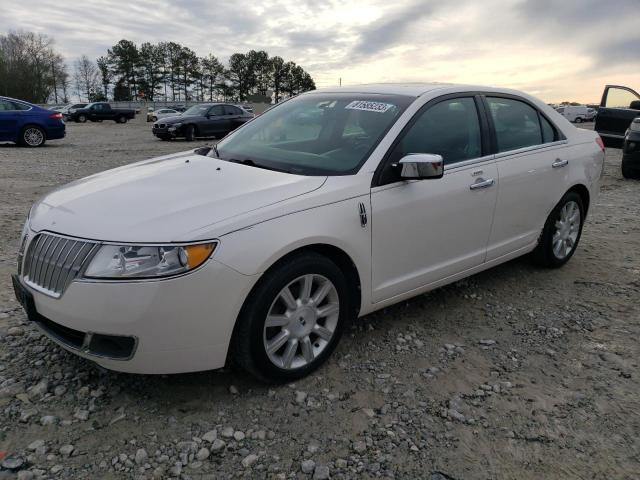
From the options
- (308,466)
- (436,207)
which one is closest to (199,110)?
(436,207)

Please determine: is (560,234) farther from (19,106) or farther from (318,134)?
(19,106)

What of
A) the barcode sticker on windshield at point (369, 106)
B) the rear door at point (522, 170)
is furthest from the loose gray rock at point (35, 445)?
the rear door at point (522, 170)

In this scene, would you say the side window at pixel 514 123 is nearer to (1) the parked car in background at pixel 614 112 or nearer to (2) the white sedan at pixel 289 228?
(2) the white sedan at pixel 289 228

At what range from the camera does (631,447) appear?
95.8 inches

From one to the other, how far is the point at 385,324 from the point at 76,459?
6.82ft

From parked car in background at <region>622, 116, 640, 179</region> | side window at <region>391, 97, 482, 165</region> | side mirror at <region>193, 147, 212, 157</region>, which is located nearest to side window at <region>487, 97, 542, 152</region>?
side window at <region>391, 97, 482, 165</region>

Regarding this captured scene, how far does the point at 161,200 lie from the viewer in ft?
8.82

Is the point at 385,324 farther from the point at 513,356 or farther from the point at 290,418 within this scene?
the point at 290,418

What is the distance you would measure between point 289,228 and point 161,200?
689 mm

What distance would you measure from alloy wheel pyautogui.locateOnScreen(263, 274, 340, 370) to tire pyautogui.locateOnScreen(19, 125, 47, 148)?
15220mm

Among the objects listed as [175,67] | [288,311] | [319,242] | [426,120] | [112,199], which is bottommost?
[288,311]

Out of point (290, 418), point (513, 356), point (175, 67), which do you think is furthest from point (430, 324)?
point (175, 67)

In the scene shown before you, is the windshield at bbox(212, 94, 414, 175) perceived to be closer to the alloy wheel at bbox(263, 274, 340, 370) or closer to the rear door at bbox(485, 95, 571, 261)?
the alloy wheel at bbox(263, 274, 340, 370)

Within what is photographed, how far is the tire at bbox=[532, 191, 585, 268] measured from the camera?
448 centimetres
